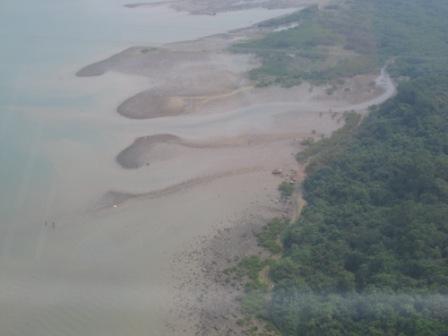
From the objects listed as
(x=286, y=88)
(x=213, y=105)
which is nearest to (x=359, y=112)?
(x=286, y=88)

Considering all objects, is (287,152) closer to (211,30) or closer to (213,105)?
(213,105)

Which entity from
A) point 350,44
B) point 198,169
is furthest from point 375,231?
point 350,44

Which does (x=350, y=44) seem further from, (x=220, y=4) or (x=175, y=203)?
(x=175, y=203)

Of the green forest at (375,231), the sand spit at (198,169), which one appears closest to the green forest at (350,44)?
the sand spit at (198,169)

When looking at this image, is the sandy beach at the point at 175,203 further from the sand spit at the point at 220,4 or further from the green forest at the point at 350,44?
the sand spit at the point at 220,4

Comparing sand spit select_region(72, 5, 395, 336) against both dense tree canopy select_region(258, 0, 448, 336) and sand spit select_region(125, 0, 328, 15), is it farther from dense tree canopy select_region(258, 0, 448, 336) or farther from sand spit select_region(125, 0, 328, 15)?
sand spit select_region(125, 0, 328, 15)

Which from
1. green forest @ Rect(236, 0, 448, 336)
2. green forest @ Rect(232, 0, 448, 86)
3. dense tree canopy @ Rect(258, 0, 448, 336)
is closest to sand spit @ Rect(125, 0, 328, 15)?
green forest @ Rect(232, 0, 448, 86)

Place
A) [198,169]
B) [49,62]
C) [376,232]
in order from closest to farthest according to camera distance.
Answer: [376,232] < [198,169] < [49,62]
